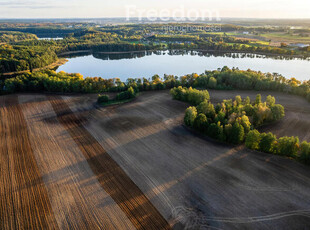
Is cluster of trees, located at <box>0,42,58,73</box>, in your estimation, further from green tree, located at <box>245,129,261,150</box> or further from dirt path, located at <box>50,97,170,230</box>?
green tree, located at <box>245,129,261,150</box>

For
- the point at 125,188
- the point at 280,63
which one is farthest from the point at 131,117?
the point at 280,63

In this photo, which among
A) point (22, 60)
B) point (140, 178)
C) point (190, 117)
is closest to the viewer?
point (140, 178)

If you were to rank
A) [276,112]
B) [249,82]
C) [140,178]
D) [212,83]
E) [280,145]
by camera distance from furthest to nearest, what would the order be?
[212,83], [249,82], [276,112], [280,145], [140,178]

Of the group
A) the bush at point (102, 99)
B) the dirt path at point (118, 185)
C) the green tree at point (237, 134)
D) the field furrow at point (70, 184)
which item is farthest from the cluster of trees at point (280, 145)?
the bush at point (102, 99)

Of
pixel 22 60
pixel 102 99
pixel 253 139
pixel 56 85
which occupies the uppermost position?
pixel 22 60

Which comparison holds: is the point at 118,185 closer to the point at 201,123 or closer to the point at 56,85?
the point at 201,123

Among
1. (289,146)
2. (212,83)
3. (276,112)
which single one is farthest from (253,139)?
(212,83)

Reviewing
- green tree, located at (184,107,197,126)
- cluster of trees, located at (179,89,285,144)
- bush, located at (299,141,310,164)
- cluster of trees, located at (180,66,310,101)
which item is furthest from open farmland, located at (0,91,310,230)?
cluster of trees, located at (180,66,310,101)
